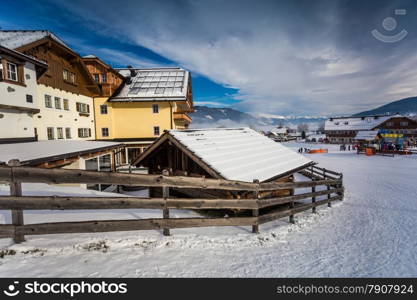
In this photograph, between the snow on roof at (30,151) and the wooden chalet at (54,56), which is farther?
the wooden chalet at (54,56)

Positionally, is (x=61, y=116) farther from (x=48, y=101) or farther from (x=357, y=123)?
(x=357, y=123)

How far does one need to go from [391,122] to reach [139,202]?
8430cm

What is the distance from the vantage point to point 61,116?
65.2ft

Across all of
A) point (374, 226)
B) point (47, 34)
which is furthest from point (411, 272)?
point (47, 34)

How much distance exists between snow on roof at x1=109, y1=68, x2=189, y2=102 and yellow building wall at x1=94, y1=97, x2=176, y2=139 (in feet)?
2.92

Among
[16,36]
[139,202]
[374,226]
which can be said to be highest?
[16,36]

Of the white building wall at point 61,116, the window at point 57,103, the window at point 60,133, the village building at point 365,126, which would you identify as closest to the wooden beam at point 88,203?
the white building wall at point 61,116

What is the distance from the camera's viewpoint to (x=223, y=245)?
4.16 meters

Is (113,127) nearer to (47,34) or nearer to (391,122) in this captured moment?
(47,34)

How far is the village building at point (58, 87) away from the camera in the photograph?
16594 mm

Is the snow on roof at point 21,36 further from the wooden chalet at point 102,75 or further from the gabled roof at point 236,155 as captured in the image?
the gabled roof at point 236,155

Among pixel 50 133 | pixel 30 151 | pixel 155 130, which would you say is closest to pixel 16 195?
pixel 30 151

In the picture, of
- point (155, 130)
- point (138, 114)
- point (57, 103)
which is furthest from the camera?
point (155, 130)

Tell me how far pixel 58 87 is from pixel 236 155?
20.0 metres
